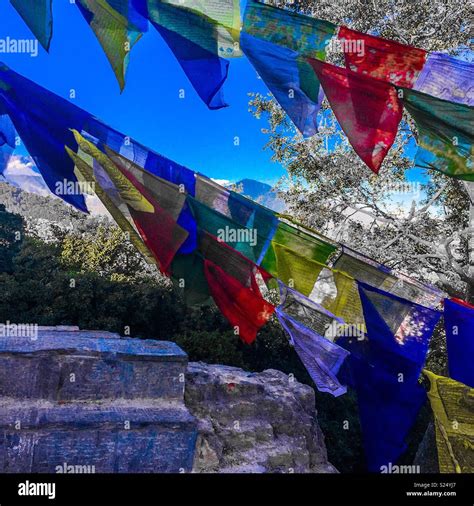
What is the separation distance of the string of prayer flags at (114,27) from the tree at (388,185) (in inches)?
242

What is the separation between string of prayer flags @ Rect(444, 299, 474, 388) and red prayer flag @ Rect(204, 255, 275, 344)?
1716mm

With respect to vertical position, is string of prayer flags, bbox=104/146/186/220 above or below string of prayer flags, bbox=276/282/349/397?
above

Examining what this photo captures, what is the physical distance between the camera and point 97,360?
15.0 feet

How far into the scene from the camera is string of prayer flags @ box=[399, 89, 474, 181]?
411 cm

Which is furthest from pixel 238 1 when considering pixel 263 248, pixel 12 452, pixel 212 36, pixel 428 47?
→ pixel 428 47

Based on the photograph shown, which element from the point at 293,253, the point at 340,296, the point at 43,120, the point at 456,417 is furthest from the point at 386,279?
the point at 43,120

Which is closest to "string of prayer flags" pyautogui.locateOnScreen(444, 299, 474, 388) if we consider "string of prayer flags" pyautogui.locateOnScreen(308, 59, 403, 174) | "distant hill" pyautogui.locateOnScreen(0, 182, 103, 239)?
"string of prayer flags" pyautogui.locateOnScreen(308, 59, 403, 174)

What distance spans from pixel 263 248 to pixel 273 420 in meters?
2.16

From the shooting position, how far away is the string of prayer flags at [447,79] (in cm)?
424

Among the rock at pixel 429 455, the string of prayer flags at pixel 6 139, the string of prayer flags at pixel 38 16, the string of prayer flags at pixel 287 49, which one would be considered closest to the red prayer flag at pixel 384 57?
the string of prayer flags at pixel 287 49

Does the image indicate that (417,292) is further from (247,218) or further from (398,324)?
(247,218)

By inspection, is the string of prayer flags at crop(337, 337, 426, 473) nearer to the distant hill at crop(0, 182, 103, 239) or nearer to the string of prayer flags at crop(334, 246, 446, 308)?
the string of prayer flags at crop(334, 246, 446, 308)

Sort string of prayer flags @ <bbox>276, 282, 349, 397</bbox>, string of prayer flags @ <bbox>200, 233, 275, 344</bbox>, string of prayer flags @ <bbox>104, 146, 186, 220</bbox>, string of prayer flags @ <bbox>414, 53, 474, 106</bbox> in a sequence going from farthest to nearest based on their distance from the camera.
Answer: string of prayer flags @ <bbox>200, 233, 275, 344</bbox>, string of prayer flags @ <bbox>104, 146, 186, 220</bbox>, string of prayer flags @ <bbox>276, 282, 349, 397</bbox>, string of prayer flags @ <bbox>414, 53, 474, 106</bbox>

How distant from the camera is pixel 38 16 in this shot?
4656 mm
